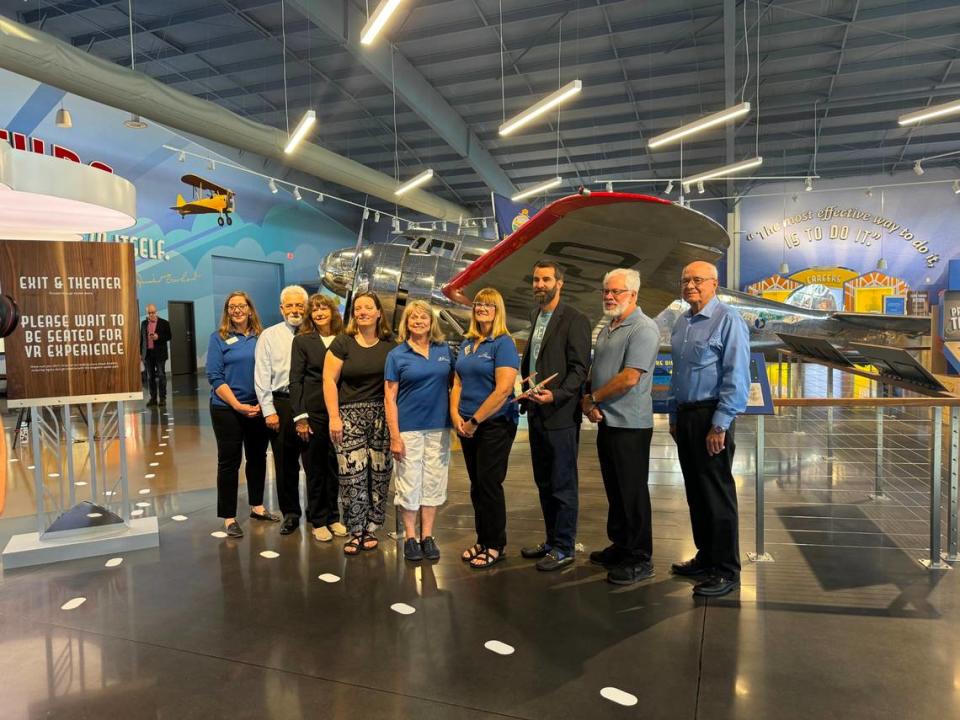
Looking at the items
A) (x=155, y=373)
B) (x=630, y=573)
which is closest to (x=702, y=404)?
(x=630, y=573)

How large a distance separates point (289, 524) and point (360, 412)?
1018 mm

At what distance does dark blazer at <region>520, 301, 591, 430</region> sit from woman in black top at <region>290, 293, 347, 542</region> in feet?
4.33

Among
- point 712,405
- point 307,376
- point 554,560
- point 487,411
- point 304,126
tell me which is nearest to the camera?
point 712,405

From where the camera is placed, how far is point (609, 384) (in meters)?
2.83

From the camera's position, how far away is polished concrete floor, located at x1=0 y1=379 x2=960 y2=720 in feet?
6.43

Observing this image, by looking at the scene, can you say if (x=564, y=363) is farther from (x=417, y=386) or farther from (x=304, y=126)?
(x=304, y=126)

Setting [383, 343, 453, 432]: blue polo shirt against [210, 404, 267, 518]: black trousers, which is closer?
[383, 343, 453, 432]: blue polo shirt

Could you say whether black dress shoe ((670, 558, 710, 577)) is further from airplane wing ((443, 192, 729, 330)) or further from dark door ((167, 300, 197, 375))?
dark door ((167, 300, 197, 375))

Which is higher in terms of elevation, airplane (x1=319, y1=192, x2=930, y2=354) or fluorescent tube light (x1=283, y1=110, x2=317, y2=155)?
fluorescent tube light (x1=283, y1=110, x2=317, y2=155)

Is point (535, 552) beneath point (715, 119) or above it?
beneath

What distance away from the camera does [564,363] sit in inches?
116

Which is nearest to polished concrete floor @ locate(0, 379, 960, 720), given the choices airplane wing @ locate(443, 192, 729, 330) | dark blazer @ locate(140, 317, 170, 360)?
airplane wing @ locate(443, 192, 729, 330)

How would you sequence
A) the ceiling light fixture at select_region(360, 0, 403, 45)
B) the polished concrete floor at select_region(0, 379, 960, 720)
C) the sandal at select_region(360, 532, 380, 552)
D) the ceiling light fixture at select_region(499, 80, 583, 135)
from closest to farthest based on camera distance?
the polished concrete floor at select_region(0, 379, 960, 720) < the sandal at select_region(360, 532, 380, 552) < the ceiling light fixture at select_region(360, 0, 403, 45) < the ceiling light fixture at select_region(499, 80, 583, 135)

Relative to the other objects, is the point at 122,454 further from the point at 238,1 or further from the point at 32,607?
the point at 238,1
